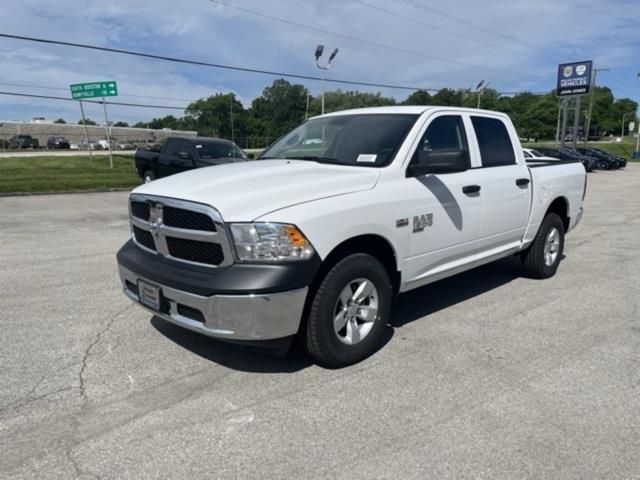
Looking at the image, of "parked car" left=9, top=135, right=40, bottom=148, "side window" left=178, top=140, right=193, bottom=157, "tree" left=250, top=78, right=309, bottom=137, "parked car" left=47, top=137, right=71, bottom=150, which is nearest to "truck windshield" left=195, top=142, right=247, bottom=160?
"side window" left=178, top=140, right=193, bottom=157

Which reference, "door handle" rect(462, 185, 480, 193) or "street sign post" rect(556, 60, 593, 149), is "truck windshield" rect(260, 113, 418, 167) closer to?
"door handle" rect(462, 185, 480, 193)

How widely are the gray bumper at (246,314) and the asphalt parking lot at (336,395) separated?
0.44 m

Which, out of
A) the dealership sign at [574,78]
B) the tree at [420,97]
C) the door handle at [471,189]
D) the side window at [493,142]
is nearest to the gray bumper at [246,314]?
the door handle at [471,189]

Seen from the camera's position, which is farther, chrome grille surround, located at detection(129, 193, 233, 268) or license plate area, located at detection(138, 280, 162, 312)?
license plate area, located at detection(138, 280, 162, 312)

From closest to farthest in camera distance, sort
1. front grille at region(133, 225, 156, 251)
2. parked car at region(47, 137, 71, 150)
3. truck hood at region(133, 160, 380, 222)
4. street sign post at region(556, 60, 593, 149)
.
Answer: truck hood at region(133, 160, 380, 222) < front grille at region(133, 225, 156, 251) < street sign post at region(556, 60, 593, 149) < parked car at region(47, 137, 71, 150)

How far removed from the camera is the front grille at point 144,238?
3763 millimetres

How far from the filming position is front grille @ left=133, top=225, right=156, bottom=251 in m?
3.76

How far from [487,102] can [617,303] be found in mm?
104087

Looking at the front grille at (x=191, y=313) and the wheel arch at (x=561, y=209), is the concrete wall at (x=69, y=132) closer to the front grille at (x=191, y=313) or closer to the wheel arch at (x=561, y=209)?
the wheel arch at (x=561, y=209)

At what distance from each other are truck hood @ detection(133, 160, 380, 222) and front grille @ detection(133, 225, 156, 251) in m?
0.32

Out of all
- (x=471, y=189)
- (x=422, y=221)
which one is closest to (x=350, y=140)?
(x=422, y=221)

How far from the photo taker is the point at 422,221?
4070 mm

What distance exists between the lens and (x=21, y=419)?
2.99 m

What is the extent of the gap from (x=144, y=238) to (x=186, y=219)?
0.70 m
